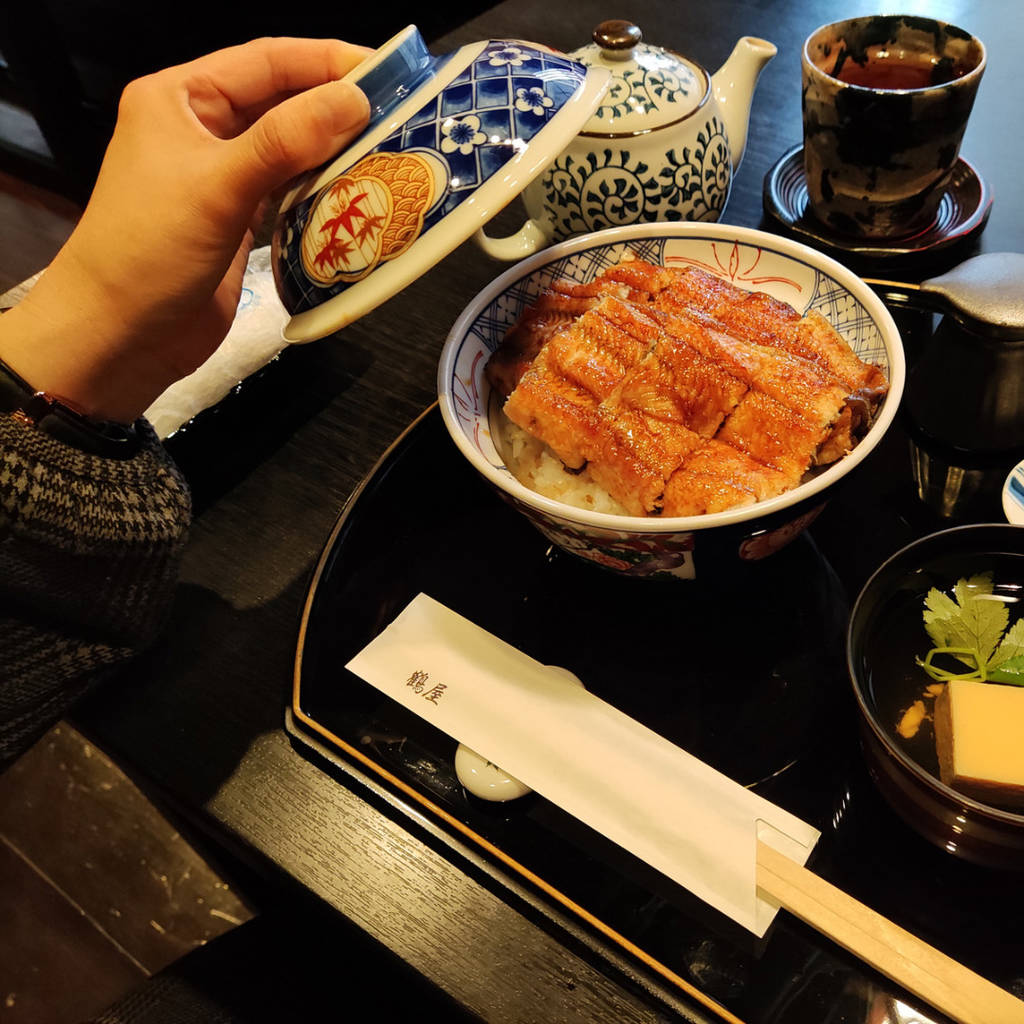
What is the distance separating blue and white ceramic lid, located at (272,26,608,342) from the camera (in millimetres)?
930

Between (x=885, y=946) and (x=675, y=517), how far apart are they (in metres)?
0.45

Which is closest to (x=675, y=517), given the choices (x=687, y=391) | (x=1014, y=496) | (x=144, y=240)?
(x=687, y=391)

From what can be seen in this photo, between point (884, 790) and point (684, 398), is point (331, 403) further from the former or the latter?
point (884, 790)

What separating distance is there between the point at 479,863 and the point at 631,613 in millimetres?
360

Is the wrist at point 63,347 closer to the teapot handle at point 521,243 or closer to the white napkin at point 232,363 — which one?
the white napkin at point 232,363

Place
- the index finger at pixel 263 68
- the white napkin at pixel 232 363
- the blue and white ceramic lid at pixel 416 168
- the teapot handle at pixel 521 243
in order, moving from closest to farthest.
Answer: the blue and white ceramic lid at pixel 416 168 → the index finger at pixel 263 68 → the white napkin at pixel 232 363 → the teapot handle at pixel 521 243

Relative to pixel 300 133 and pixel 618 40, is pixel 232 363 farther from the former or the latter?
pixel 618 40

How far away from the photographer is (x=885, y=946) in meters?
0.75

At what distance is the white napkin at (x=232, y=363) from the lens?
134 centimetres

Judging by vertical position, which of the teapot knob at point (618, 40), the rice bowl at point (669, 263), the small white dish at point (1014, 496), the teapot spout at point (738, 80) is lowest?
the small white dish at point (1014, 496)

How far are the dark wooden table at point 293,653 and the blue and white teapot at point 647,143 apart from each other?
25cm

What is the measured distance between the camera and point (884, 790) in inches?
33.4

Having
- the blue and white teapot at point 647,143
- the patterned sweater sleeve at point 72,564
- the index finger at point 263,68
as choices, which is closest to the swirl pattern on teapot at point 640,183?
the blue and white teapot at point 647,143

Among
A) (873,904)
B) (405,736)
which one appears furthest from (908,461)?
(405,736)
